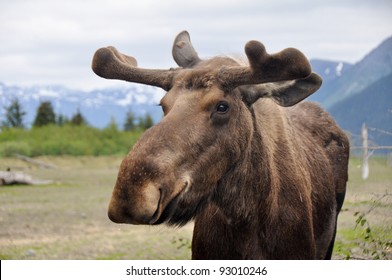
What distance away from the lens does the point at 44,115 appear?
128ft

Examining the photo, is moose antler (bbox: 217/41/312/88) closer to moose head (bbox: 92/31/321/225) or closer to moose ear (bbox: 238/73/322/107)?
moose head (bbox: 92/31/321/225)

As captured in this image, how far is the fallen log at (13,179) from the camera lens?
68.5 ft

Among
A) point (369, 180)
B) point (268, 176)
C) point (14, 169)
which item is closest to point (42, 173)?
point (14, 169)

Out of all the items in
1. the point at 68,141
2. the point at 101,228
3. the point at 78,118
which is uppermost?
the point at 101,228

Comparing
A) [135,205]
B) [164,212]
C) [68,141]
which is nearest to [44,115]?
[68,141]

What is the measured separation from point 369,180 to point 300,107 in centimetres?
350

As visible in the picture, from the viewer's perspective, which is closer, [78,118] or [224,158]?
[224,158]

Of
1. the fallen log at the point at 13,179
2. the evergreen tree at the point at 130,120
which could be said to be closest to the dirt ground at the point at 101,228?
the fallen log at the point at 13,179

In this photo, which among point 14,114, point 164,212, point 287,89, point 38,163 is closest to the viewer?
point 164,212

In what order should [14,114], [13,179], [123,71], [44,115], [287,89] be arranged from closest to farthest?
[287,89]
[123,71]
[13,179]
[14,114]
[44,115]

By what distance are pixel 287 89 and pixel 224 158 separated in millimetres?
767

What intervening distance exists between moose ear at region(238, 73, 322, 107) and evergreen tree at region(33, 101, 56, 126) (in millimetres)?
33985

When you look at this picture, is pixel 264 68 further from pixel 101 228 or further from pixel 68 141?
pixel 68 141

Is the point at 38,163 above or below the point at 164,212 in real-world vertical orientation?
below
